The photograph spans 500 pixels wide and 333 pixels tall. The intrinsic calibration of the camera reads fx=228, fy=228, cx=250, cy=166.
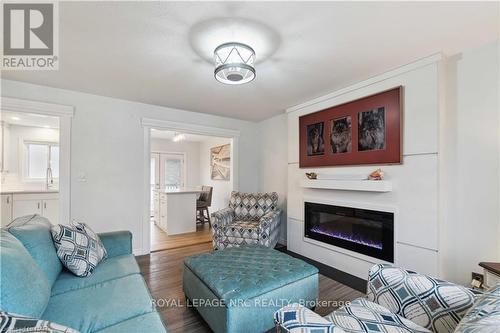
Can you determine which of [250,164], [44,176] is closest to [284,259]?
[250,164]

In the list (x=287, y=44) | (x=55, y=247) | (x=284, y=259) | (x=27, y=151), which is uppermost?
(x=287, y=44)

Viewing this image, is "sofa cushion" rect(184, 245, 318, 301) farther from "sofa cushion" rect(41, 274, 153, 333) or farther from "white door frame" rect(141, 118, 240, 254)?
"white door frame" rect(141, 118, 240, 254)

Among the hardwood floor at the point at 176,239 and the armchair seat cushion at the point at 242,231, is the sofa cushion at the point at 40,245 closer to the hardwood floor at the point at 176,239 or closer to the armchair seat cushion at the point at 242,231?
the armchair seat cushion at the point at 242,231

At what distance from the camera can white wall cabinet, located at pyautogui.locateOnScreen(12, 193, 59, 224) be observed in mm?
3875

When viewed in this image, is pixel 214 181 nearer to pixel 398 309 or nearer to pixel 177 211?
pixel 177 211

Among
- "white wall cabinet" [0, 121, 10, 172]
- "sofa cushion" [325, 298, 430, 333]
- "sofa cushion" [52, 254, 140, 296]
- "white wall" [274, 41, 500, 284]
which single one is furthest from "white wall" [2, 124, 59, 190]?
"white wall" [274, 41, 500, 284]

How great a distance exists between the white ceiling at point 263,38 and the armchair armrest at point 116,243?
1714 millimetres

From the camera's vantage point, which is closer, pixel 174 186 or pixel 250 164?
pixel 250 164

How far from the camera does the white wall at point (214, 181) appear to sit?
627 centimetres

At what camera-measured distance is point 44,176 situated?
480 cm

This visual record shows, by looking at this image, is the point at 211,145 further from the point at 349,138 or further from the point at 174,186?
the point at 349,138

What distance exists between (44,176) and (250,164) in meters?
4.34

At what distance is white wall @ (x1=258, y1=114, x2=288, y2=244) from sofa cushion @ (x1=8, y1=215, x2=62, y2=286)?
3188mm

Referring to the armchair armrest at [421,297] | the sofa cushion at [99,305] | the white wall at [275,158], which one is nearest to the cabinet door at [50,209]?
the sofa cushion at [99,305]
